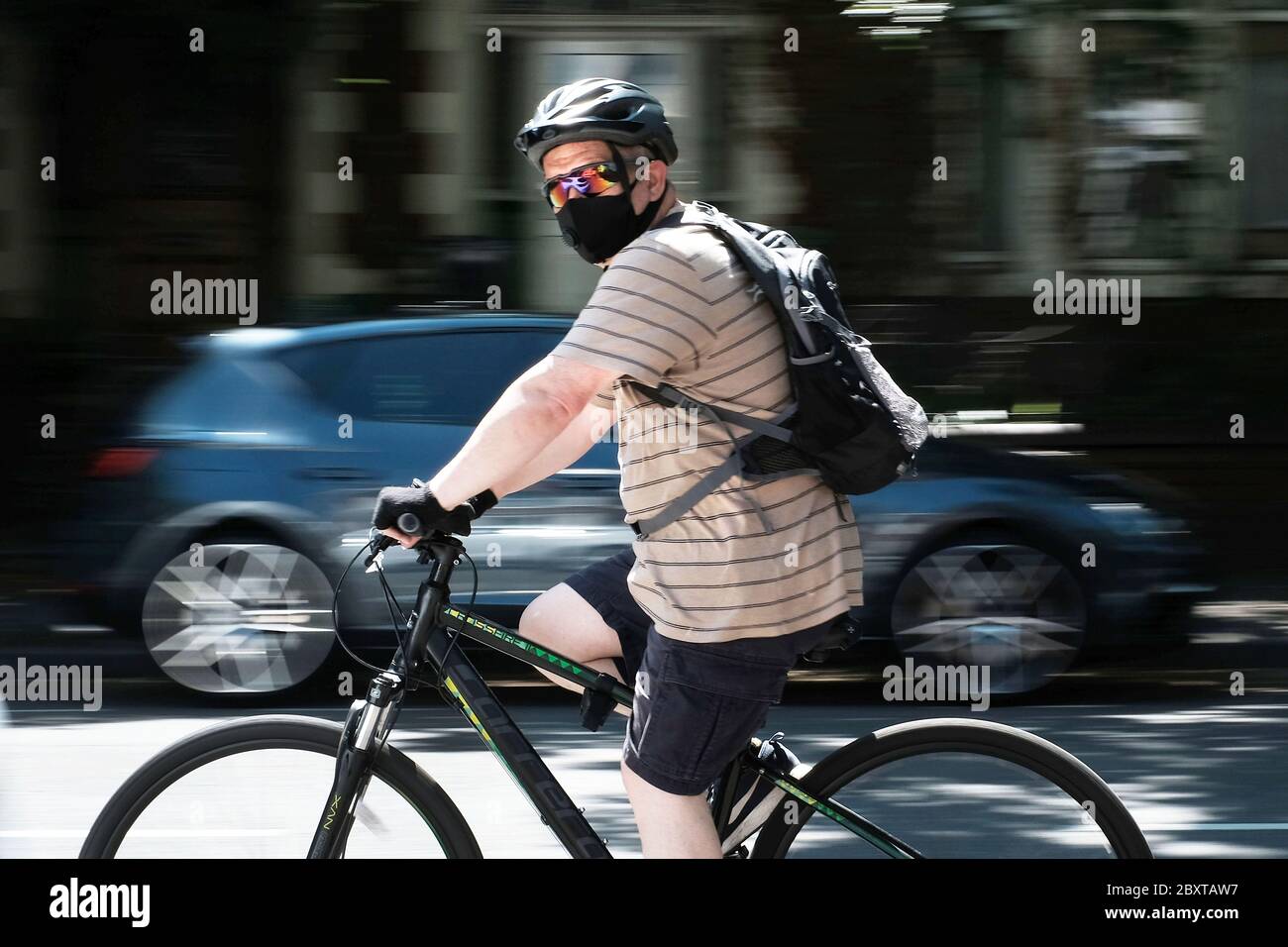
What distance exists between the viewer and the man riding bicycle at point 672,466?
297cm

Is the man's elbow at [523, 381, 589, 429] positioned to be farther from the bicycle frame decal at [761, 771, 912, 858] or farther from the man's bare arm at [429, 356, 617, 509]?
the bicycle frame decal at [761, 771, 912, 858]

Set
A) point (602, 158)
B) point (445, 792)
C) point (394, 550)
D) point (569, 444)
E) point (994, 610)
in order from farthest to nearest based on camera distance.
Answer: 1. point (994, 610)
2. point (394, 550)
3. point (569, 444)
4. point (445, 792)
5. point (602, 158)

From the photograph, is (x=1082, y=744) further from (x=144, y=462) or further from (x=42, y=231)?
(x=42, y=231)

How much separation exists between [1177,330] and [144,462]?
8145 mm

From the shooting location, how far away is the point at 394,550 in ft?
23.8

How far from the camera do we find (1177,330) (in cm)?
1296

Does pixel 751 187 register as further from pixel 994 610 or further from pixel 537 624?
pixel 537 624

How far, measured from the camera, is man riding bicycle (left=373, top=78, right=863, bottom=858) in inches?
117

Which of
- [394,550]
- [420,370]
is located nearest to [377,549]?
[394,550]

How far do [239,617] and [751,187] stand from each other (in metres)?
6.94

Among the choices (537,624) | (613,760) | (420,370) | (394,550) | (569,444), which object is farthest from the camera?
(420,370)

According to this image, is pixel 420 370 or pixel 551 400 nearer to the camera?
pixel 551 400

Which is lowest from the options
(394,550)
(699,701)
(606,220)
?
(394,550)

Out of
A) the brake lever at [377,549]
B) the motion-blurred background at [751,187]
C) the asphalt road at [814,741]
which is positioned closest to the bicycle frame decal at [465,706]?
the brake lever at [377,549]
